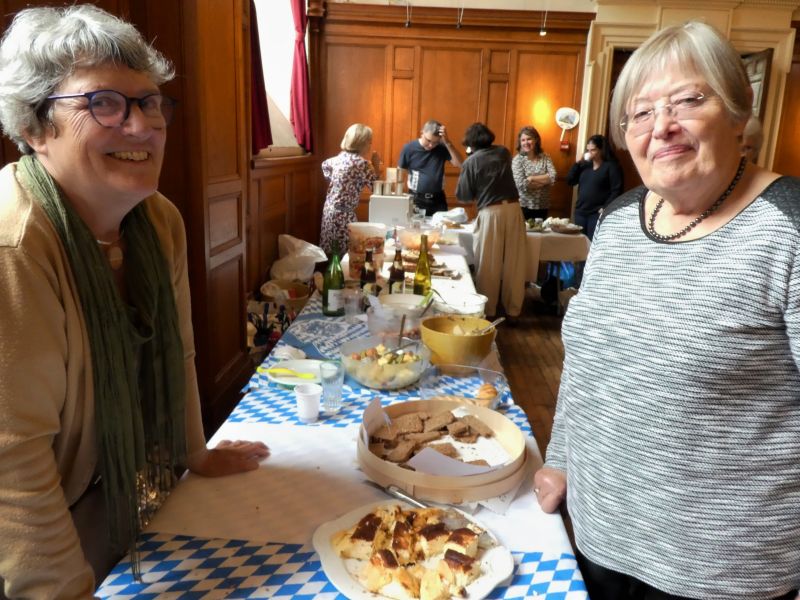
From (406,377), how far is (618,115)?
855mm

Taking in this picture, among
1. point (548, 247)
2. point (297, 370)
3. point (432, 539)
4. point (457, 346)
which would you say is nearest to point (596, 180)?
point (548, 247)

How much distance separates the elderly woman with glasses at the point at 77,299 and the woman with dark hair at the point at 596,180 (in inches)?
214

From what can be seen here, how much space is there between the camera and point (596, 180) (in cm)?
604

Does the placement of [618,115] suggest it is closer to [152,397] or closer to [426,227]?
[152,397]

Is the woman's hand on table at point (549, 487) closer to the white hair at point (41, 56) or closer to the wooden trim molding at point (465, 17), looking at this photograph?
the white hair at point (41, 56)

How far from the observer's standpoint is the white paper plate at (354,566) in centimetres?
89

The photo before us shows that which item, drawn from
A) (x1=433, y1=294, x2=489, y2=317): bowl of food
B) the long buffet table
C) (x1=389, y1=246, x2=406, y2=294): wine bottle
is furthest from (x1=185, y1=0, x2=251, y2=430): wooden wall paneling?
the long buffet table

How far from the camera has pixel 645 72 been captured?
1.03m

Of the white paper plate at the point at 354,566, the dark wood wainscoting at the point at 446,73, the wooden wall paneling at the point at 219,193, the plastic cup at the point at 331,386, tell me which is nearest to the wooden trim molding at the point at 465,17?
the dark wood wainscoting at the point at 446,73

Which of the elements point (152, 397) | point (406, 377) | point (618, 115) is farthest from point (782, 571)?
point (152, 397)

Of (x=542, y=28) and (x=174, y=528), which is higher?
(x=542, y=28)

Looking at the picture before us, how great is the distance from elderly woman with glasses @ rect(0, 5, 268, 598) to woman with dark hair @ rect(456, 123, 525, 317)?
13.2ft

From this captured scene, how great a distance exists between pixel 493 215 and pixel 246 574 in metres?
4.30

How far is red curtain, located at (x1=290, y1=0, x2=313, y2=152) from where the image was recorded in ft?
20.1
